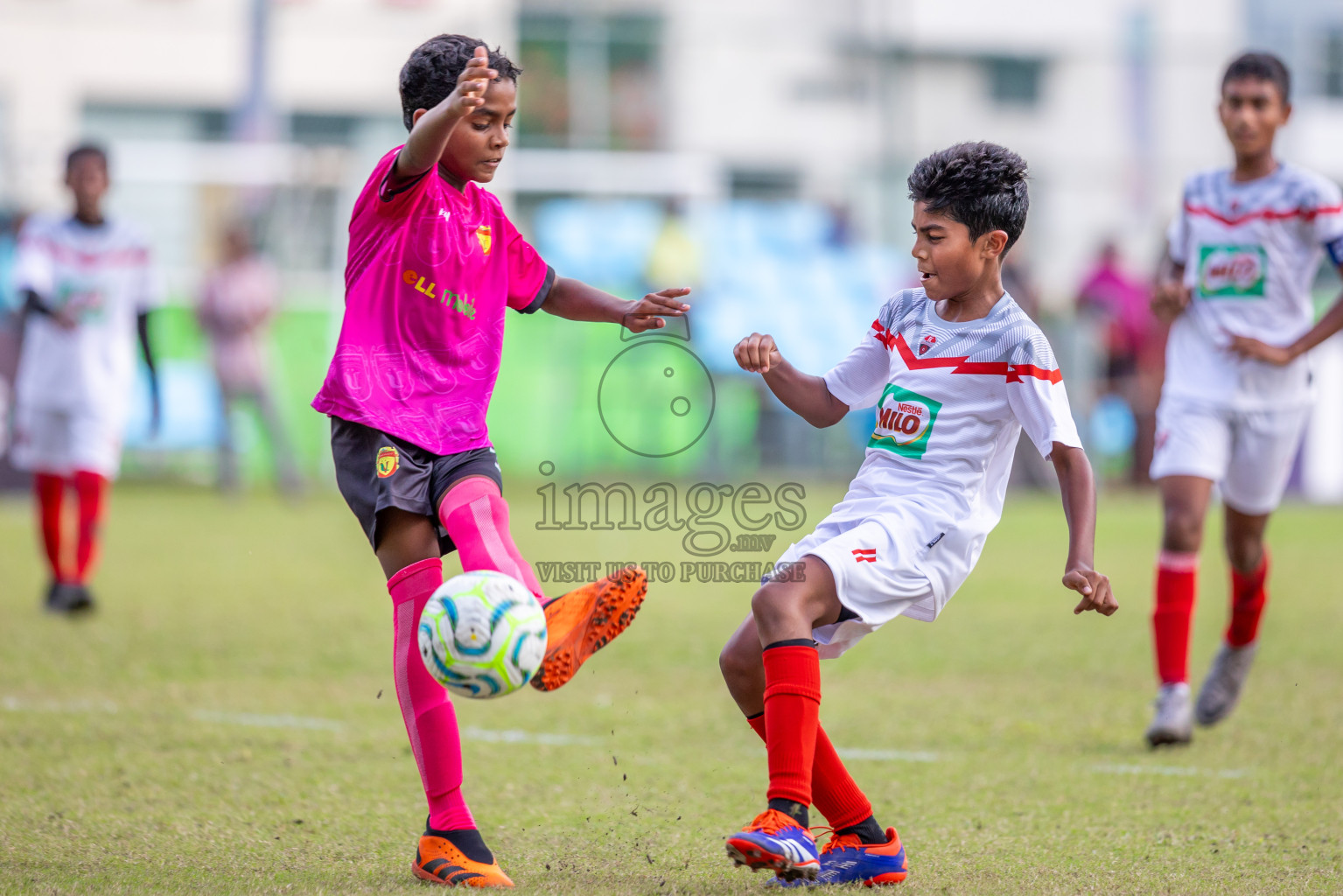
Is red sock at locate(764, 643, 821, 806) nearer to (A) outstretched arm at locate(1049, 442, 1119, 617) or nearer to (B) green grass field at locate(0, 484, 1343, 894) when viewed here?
(B) green grass field at locate(0, 484, 1343, 894)

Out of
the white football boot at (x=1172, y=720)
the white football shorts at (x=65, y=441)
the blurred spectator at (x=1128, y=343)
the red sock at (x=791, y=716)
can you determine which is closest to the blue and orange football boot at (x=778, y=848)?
the red sock at (x=791, y=716)

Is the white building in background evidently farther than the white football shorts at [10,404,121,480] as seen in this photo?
Yes

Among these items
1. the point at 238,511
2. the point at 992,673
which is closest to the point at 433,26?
the point at 238,511

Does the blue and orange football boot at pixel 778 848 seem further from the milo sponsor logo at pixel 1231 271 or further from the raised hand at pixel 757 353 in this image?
the milo sponsor logo at pixel 1231 271

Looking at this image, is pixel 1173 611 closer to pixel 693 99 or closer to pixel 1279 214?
pixel 1279 214

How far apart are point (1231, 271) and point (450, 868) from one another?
3.60 meters

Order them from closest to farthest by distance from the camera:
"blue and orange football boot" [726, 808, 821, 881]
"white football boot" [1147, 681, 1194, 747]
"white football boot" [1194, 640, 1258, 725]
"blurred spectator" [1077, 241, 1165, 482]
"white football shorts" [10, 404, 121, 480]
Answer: "blue and orange football boot" [726, 808, 821, 881] → "white football boot" [1147, 681, 1194, 747] → "white football boot" [1194, 640, 1258, 725] → "white football shorts" [10, 404, 121, 480] → "blurred spectator" [1077, 241, 1165, 482]

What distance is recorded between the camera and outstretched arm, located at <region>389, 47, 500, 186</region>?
319 cm

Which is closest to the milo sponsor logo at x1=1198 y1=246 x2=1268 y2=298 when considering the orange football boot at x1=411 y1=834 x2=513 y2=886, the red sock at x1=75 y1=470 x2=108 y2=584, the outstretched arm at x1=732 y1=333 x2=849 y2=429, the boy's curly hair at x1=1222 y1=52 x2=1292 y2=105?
the boy's curly hair at x1=1222 y1=52 x2=1292 y2=105

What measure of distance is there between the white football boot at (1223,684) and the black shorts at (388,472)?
3.14 meters

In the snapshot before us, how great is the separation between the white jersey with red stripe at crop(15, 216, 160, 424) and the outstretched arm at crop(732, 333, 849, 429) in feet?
17.8

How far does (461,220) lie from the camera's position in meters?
3.63

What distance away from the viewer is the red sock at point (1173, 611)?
524 cm

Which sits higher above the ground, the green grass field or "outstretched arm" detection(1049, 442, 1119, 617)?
"outstretched arm" detection(1049, 442, 1119, 617)
